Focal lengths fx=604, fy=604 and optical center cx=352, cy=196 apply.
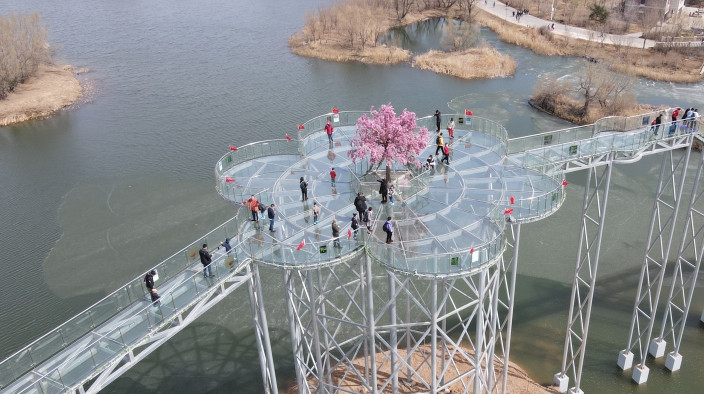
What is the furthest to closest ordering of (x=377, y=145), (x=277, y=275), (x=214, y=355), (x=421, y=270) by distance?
1. (x=277, y=275)
2. (x=214, y=355)
3. (x=377, y=145)
4. (x=421, y=270)

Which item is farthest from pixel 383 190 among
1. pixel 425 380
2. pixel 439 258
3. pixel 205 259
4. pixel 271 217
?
pixel 425 380

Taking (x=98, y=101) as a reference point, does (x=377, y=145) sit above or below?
above

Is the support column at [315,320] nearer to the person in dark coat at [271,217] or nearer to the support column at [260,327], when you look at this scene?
the support column at [260,327]

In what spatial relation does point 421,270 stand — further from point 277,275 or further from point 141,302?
point 277,275

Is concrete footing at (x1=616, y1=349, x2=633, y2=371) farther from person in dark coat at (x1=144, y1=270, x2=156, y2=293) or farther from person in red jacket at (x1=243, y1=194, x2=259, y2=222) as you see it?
person in dark coat at (x1=144, y1=270, x2=156, y2=293)

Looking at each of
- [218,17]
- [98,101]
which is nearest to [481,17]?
[218,17]

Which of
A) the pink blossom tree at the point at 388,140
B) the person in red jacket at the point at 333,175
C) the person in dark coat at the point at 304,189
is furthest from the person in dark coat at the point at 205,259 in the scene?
the pink blossom tree at the point at 388,140

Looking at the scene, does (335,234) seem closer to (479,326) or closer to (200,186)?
(479,326)

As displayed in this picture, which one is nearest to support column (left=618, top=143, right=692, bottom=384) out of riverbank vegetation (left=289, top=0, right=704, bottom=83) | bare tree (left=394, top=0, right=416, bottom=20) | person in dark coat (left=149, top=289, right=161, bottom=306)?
person in dark coat (left=149, top=289, right=161, bottom=306)
